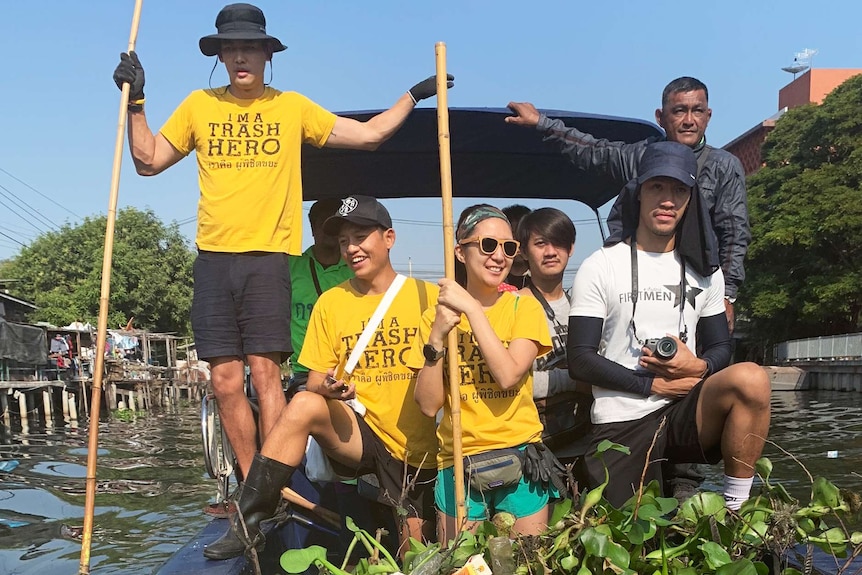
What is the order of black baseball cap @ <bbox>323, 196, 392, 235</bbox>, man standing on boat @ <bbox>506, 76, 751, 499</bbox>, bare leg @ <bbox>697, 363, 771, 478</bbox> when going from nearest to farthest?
bare leg @ <bbox>697, 363, 771, 478</bbox> < black baseball cap @ <bbox>323, 196, 392, 235</bbox> < man standing on boat @ <bbox>506, 76, 751, 499</bbox>

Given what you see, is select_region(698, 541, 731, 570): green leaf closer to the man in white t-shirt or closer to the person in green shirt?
the man in white t-shirt

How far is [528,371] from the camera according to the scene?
2879 mm

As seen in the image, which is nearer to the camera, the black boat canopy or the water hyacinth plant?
the water hyacinth plant

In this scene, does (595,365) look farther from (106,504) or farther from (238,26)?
(106,504)

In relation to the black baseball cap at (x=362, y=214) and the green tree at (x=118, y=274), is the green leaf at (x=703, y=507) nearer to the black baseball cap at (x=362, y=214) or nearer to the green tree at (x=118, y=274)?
the black baseball cap at (x=362, y=214)

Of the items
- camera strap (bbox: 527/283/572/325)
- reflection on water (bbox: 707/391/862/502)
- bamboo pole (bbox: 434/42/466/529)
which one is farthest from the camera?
reflection on water (bbox: 707/391/862/502)

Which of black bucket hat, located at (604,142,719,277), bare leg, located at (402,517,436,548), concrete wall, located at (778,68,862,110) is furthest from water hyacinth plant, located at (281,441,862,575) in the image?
concrete wall, located at (778,68,862,110)

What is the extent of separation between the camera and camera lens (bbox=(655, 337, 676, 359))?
9.27 feet

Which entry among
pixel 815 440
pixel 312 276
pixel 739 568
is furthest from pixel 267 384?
pixel 815 440

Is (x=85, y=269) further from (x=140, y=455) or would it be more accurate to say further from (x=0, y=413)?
(x=140, y=455)

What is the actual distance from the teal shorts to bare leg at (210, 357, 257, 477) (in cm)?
112

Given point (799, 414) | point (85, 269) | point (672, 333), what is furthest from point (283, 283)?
point (85, 269)

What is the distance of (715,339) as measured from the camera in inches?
122

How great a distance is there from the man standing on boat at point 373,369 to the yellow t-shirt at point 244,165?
0.32 m
